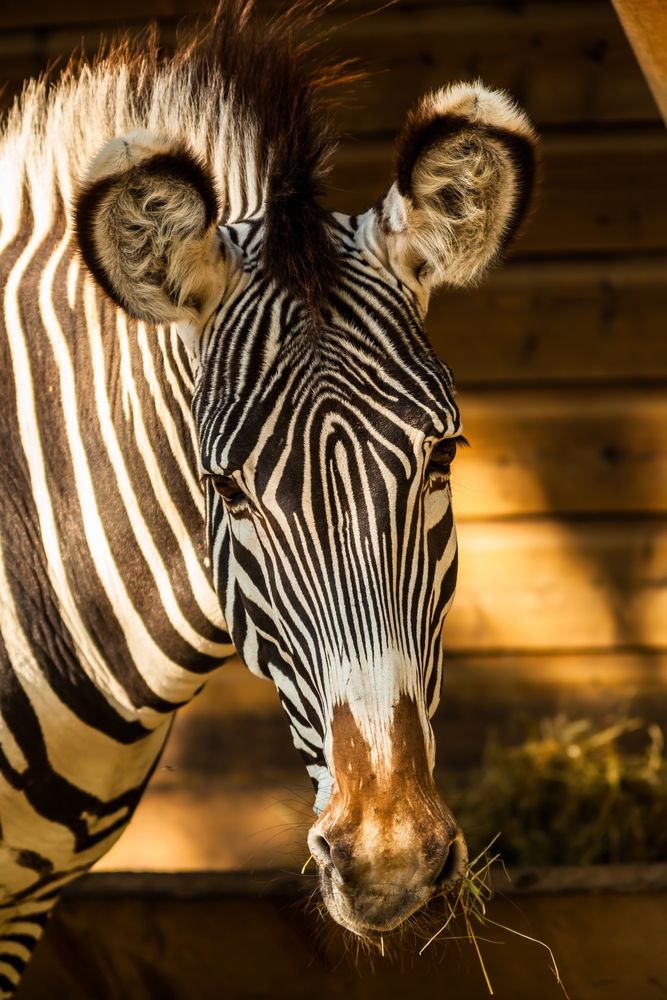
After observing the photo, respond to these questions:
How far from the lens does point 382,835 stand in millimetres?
1972

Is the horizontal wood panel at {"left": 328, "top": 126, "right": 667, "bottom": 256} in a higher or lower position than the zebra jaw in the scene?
higher

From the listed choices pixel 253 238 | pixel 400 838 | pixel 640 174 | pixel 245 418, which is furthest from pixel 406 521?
pixel 640 174

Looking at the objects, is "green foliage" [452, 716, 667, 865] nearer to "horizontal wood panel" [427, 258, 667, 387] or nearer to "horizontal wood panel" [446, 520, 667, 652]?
"horizontal wood panel" [446, 520, 667, 652]

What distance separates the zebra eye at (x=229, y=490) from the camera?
7.37 feet

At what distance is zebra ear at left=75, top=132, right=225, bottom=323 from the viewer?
7.31 feet

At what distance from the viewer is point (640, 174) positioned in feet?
Result: 17.3

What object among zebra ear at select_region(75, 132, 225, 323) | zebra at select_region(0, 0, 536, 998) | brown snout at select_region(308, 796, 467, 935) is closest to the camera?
brown snout at select_region(308, 796, 467, 935)

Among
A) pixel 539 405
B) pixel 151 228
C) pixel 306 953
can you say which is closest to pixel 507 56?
pixel 539 405

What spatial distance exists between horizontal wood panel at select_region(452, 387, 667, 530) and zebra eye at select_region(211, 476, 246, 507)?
3143 mm

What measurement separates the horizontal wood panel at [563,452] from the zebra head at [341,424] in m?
2.88

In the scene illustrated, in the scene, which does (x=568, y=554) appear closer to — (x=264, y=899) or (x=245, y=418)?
(x=264, y=899)

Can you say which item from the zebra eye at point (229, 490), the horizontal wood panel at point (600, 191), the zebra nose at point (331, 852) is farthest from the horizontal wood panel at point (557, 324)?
the zebra nose at point (331, 852)

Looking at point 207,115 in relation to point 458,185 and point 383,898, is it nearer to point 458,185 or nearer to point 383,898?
point 458,185

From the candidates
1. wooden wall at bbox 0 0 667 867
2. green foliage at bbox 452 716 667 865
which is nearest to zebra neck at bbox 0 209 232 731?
green foliage at bbox 452 716 667 865
